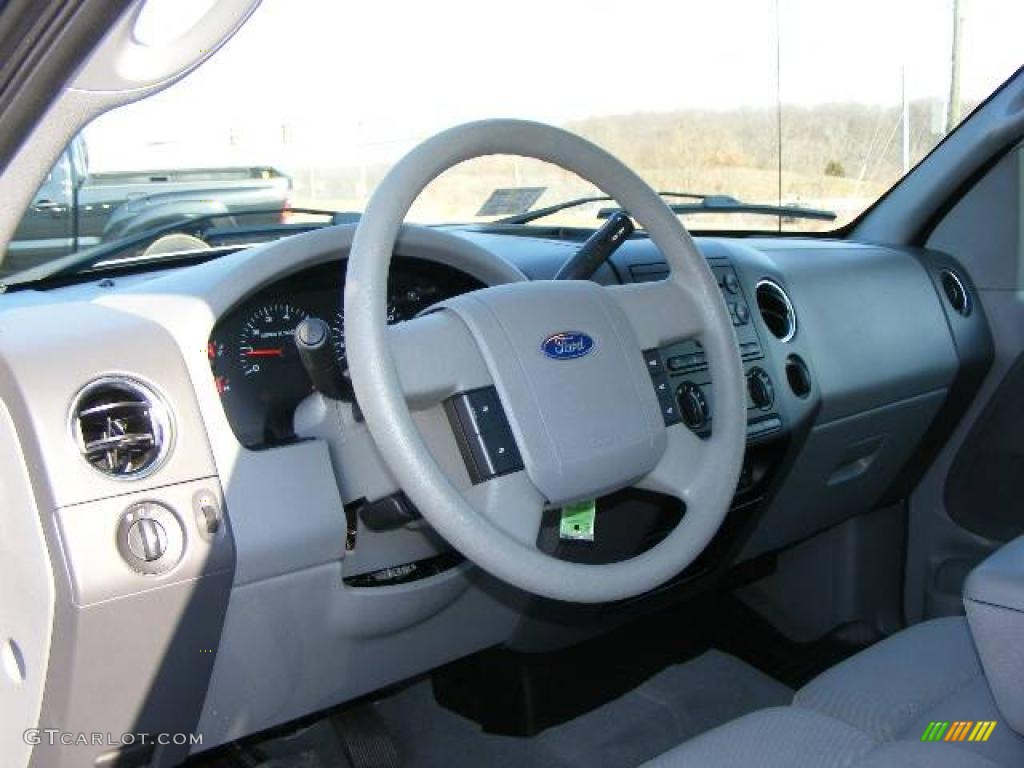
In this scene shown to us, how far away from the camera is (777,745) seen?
1.48 m

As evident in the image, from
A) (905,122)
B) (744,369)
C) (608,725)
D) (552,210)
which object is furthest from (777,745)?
(905,122)

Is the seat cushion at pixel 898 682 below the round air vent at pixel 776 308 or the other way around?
below

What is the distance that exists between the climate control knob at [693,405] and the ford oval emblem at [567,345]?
520 millimetres

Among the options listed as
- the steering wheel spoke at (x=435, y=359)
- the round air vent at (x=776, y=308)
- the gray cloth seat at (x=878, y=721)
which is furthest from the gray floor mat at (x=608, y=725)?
the steering wheel spoke at (x=435, y=359)

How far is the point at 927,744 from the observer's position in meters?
1.43

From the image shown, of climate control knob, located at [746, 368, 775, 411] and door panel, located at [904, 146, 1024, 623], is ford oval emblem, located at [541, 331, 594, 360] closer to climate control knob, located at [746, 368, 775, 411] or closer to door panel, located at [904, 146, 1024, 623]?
climate control knob, located at [746, 368, 775, 411]

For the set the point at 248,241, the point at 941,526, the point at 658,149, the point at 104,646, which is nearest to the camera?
the point at 104,646

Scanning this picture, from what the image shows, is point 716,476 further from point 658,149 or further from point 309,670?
point 658,149

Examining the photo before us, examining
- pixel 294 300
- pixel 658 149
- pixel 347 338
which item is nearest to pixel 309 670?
pixel 294 300

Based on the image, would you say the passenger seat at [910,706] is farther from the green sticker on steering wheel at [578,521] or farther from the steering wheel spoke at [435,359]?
the steering wheel spoke at [435,359]

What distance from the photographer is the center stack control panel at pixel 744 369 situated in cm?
220

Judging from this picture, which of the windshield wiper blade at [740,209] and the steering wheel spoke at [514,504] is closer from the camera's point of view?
the steering wheel spoke at [514,504]

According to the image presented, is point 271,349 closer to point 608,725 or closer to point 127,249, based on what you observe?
point 127,249

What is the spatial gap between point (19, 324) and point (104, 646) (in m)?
0.48
